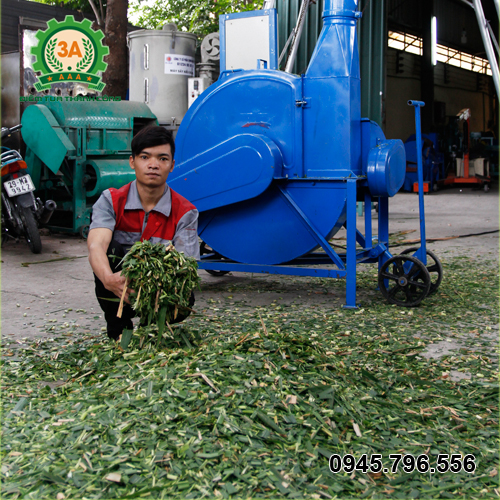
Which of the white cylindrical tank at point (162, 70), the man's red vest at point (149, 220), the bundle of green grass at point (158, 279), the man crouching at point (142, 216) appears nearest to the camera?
the bundle of green grass at point (158, 279)

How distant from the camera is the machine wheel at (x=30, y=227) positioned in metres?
7.10

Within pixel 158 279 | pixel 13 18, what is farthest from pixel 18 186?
pixel 13 18

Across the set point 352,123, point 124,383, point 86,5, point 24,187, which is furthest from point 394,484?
point 86,5

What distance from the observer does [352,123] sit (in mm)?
4918

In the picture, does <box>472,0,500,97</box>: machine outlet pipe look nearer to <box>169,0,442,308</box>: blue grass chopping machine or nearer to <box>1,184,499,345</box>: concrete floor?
<box>1,184,499,345</box>: concrete floor

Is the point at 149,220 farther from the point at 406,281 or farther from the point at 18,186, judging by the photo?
the point at 18,186

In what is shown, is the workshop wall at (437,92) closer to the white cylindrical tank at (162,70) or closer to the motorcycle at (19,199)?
the white cylindrical tank at (162,70)

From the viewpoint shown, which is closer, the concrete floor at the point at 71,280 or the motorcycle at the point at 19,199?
the concrete floor at the point at 71,280

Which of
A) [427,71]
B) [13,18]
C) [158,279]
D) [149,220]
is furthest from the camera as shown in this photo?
[427,71]

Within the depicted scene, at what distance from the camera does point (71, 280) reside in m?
5.92

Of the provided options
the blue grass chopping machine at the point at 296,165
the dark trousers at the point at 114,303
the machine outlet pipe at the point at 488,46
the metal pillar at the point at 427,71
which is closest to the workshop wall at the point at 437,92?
the metal pillar at the point at 427,71

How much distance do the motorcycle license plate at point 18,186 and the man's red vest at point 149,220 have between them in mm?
4060

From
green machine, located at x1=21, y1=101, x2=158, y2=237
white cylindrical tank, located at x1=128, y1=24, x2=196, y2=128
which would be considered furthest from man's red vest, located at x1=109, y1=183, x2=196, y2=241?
white cylindrical tank, located at x1=128, y1=24, x2=196, y2=128

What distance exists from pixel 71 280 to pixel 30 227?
1568 millimetres
